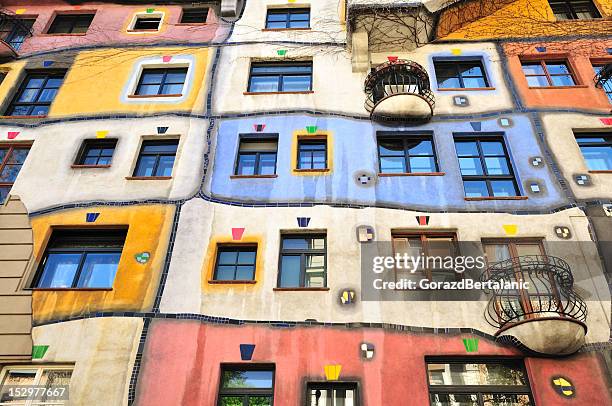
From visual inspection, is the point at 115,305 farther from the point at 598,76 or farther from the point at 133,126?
the point at 598,76

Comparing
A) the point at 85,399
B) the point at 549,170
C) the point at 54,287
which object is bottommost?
the point at 85,399

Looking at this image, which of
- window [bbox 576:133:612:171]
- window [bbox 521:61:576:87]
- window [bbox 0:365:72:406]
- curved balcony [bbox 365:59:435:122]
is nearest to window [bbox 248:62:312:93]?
curved balcony [bbox 365:59:435:122]

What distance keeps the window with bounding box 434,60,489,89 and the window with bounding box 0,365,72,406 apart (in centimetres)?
1057

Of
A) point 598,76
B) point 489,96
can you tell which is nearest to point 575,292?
point 489,96

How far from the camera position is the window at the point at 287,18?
51.8ft

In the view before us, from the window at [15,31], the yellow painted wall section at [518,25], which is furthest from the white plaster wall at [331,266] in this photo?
the window at [15,31]

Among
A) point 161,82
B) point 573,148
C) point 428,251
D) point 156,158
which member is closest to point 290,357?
point 428,251

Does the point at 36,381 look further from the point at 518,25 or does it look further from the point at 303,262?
the point at 518,25

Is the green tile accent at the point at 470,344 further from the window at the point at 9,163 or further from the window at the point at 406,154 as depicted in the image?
the window at the point at 9,163

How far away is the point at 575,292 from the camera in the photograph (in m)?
9.45

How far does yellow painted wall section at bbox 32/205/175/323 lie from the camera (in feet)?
32.0

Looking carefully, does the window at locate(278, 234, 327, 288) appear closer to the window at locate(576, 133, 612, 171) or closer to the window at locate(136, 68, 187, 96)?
the window at locate(136, 68, 187, 96)

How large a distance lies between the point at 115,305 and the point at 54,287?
1451mm

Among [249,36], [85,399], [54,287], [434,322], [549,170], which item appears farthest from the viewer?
[249,36]
